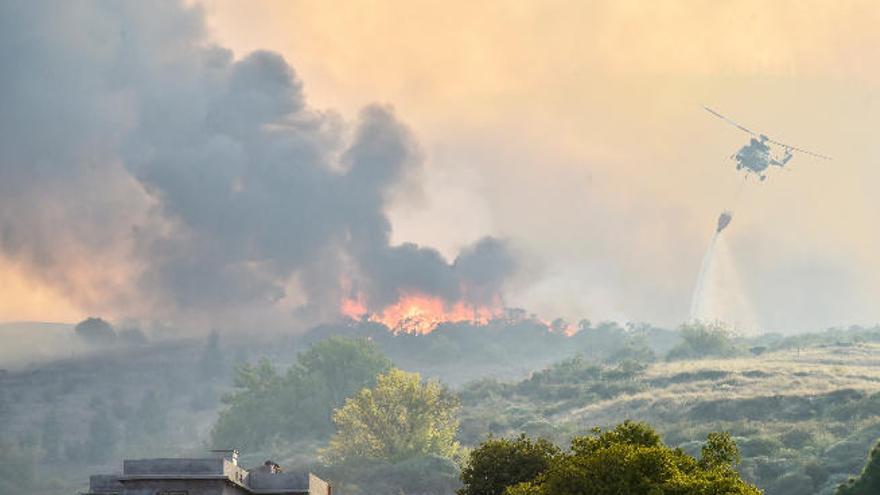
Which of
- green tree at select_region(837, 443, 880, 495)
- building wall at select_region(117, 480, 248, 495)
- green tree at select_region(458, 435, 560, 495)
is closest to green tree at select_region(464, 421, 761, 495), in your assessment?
building wall at select_region(117, 480, 248, 495)

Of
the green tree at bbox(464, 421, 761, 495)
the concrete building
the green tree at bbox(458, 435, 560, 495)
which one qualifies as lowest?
the green tree at bbox(464, 421, 761, 495)

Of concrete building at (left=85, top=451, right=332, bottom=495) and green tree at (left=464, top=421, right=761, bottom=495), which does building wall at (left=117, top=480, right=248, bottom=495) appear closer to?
concrete building at (left=85, top=451, right=332, bottom=495)

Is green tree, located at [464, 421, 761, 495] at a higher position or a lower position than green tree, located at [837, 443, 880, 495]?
lower

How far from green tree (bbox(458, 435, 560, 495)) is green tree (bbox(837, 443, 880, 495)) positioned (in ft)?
A: 64.6

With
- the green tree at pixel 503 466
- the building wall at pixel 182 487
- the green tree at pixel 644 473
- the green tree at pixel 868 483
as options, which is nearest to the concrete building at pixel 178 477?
the building wall at pixel 182 487

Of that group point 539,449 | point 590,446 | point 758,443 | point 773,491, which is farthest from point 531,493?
point 758,443

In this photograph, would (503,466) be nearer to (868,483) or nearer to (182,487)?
(868,483)

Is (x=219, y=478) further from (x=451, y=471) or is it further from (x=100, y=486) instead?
(x=451, y=471)

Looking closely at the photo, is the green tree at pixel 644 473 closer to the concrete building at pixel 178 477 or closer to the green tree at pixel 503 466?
the concrete building at pixel 178 477

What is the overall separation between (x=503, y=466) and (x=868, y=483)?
79.7 ft

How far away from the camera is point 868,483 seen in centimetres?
9988

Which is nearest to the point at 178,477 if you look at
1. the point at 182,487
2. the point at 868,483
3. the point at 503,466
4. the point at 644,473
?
the point at 182,487

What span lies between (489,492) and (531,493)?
21.6 m

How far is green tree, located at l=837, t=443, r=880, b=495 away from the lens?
99188mm
